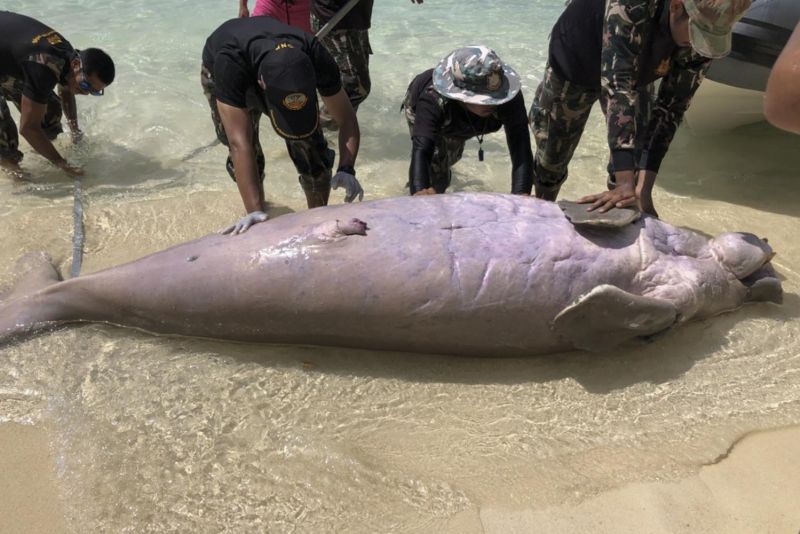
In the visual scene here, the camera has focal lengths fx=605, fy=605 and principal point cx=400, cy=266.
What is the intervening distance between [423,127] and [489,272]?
142 centimetres

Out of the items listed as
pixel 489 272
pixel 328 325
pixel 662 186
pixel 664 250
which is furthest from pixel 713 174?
pixel 328 325

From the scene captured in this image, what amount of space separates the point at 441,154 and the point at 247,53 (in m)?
1.70

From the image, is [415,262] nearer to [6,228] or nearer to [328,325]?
[328,325]

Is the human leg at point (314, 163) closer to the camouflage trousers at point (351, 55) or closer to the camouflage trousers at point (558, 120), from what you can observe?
the camouflage trousers at point (558, 120)

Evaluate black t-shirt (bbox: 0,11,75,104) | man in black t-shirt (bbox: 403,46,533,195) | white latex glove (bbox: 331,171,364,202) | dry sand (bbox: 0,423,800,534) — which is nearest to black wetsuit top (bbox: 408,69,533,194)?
man in black t-shirt (bbox: 403,46,533,195)

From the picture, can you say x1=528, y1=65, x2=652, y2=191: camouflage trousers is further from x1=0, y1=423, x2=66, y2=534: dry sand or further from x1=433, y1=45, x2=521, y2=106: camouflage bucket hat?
x1=0, y1=423, x2=66, y2=534: dry sand

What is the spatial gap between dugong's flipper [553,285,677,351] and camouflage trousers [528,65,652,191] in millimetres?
1325

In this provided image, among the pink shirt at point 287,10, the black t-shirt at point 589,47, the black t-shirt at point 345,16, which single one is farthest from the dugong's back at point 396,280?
the pink shirt at point 287,10

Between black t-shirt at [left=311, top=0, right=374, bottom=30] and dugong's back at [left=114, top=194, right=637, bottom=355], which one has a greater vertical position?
black t-shirt at [left=311, top=0, right=374, bottom=30]

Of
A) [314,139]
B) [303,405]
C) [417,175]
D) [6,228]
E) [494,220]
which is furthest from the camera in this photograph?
[6,228]

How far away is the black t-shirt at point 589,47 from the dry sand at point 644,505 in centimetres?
251

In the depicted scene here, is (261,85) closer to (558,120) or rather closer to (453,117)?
(453,117)

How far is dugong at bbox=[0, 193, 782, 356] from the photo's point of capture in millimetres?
3424

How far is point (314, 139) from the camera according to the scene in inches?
180
